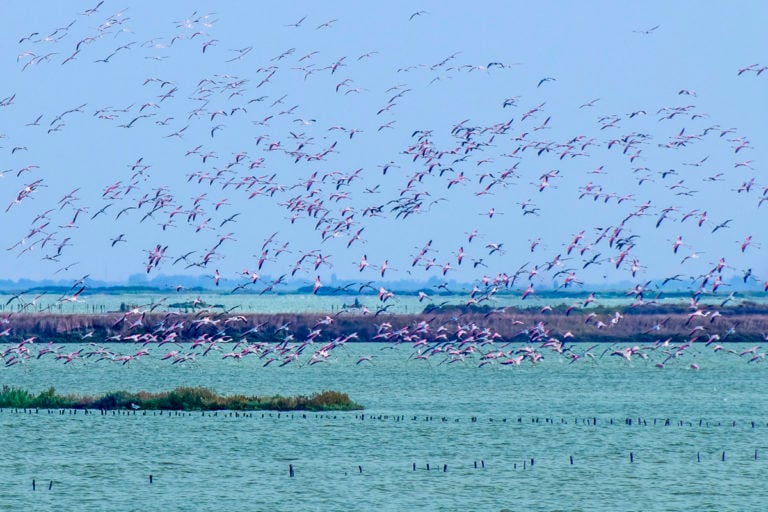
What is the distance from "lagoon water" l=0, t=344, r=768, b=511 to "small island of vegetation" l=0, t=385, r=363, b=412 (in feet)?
2.42

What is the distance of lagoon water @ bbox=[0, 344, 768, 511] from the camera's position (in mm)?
45250

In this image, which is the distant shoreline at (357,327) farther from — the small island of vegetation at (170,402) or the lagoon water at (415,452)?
the small island of vegetation at (170,402)

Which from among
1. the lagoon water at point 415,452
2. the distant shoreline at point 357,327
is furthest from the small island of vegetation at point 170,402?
the distant shoreline at point 357,327

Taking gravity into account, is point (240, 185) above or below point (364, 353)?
above

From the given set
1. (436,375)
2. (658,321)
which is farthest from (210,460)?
(658,321)

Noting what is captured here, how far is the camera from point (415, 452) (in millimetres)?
55375

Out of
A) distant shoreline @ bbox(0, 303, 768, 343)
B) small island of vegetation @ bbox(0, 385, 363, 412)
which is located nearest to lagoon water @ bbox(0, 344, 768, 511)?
small island of vegetation @ bbox(0, 385, 363, 412)

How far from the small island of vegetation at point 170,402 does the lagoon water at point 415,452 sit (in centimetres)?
74

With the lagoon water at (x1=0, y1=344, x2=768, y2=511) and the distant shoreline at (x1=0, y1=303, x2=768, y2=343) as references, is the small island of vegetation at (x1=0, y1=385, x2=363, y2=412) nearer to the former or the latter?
the lagoon water at (x1=0, y1=344, x2=768, y2=511)

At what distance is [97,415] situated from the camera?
65938 mm

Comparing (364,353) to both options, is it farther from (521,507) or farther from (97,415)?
(521,507)

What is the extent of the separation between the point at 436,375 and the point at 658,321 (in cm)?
4024

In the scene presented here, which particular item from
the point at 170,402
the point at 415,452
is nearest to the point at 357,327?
the point at 170,402

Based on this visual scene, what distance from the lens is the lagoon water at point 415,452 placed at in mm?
45250
